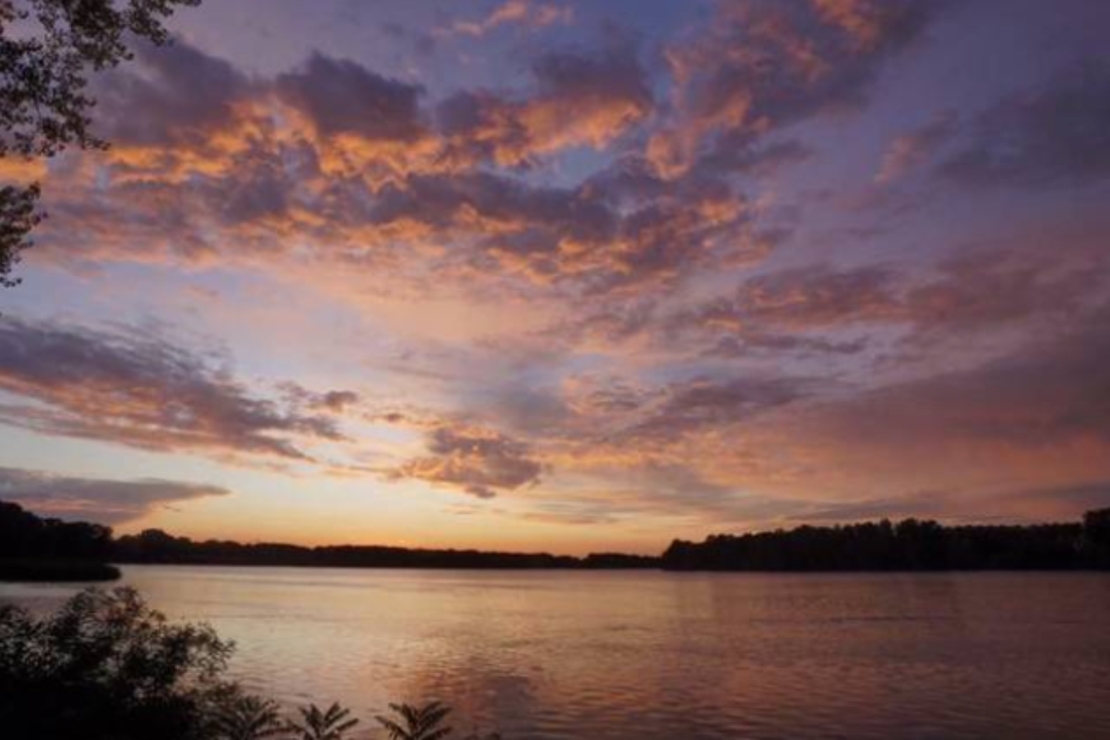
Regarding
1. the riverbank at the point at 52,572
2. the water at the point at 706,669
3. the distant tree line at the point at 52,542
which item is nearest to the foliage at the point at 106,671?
the water at the point at 706,669

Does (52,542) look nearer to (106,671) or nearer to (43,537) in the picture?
(43,537)

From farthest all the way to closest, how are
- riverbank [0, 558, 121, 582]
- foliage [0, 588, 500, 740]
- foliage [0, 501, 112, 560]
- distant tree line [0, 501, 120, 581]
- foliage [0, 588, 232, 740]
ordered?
foliage [0, 501, 112, 560], distant tree line [0, 501, 120, 581], riverbank [0, 558, 121, 582], foliage [0, 588, 232, 740], foliage [0, 588, 500, 740]

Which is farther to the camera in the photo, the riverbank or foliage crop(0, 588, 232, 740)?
the riverbank

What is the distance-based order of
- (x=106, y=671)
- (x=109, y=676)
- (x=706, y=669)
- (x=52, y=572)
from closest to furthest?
(x=109, y=676) → (x=106, y=671) → (x=706, y=669) → (x=52, y=572)

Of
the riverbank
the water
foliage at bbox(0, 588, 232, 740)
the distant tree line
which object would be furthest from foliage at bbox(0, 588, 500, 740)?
the distant tree line

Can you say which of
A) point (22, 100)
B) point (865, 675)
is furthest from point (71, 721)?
point (865, 675)

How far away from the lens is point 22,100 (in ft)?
51.3

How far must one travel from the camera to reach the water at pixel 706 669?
39594 millimetres

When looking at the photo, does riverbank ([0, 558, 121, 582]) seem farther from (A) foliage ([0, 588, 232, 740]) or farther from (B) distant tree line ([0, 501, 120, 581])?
(A) foliage ([0, 588, 232, 740])

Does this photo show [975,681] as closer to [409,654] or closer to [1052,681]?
[1052,681]

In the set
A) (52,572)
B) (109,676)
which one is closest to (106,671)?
(109,676)

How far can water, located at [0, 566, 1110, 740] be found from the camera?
130 ft

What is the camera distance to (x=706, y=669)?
56.7 meters

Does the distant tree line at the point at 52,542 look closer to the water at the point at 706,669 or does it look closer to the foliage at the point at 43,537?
the foliage at the point at 43,537
